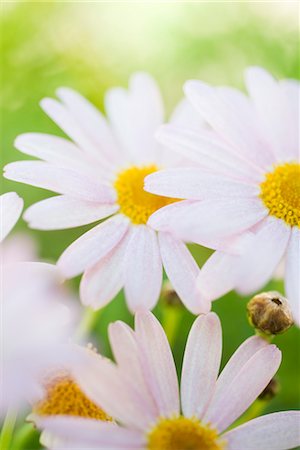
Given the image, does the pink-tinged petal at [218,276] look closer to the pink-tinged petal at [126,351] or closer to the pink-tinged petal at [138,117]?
the pink-tinged petal at [126,351]

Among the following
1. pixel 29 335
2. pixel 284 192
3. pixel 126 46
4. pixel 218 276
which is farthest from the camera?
pixel 126 46

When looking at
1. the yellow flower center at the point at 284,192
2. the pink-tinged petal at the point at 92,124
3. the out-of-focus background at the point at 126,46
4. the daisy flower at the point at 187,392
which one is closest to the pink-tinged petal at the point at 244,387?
the daisy flower at the point at 187,392

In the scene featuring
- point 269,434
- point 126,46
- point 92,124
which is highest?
point 126,46

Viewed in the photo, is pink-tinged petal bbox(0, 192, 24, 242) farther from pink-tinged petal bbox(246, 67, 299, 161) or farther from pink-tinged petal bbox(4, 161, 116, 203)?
pink-tinged petal bbox(246, 67, 299, 161)

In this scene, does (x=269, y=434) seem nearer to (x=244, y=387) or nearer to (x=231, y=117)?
(x=244, y=387)

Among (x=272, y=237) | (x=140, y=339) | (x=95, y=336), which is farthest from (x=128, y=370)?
(x=95, y=336)

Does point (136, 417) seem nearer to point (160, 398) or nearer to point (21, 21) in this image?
point (160, 398)

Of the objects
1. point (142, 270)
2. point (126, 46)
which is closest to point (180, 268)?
point (142, 270)
